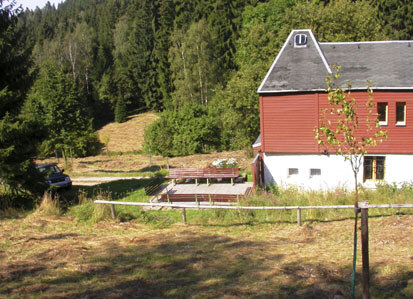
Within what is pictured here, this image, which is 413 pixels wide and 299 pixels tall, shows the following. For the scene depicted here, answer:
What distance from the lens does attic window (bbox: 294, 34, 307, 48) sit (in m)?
21.1

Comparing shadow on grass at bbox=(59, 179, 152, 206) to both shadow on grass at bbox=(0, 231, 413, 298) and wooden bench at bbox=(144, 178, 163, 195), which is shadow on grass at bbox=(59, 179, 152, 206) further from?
shadow on grass at bbox=(0, 231, 413, 298)

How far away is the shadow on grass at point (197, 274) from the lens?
712cm

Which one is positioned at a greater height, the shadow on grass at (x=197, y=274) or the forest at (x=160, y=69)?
the forest at (x=160, y=69)

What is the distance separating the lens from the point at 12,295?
23.5 ft

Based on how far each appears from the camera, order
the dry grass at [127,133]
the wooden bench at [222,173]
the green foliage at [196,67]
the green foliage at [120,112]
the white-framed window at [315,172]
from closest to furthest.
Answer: the white-framed window at [315,172] → the wooden bench at [222,173] → the green foliage at [196,67] → the dry grass at [127,133] → the green foliage at [120,112]

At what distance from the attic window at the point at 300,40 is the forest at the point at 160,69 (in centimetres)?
711

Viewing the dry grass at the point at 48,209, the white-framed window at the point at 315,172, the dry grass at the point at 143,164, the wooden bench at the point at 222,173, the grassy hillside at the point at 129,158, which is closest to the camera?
the dry grass at the point at 48,209

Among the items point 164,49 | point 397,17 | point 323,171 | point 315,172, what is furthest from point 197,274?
point 164,49

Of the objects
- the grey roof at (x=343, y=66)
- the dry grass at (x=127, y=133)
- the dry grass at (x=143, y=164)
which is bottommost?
the dry grass at (x=127, y=133)

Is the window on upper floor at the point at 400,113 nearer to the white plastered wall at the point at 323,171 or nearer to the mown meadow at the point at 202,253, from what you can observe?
the white plastered wall at the point at 323,171

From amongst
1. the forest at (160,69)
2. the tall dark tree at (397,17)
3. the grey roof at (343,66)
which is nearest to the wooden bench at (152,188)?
the forest at (160,69)

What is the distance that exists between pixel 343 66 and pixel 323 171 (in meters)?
5.43

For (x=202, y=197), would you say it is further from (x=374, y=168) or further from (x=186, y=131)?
(x=186, y=131)

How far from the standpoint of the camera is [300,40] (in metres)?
21.2
